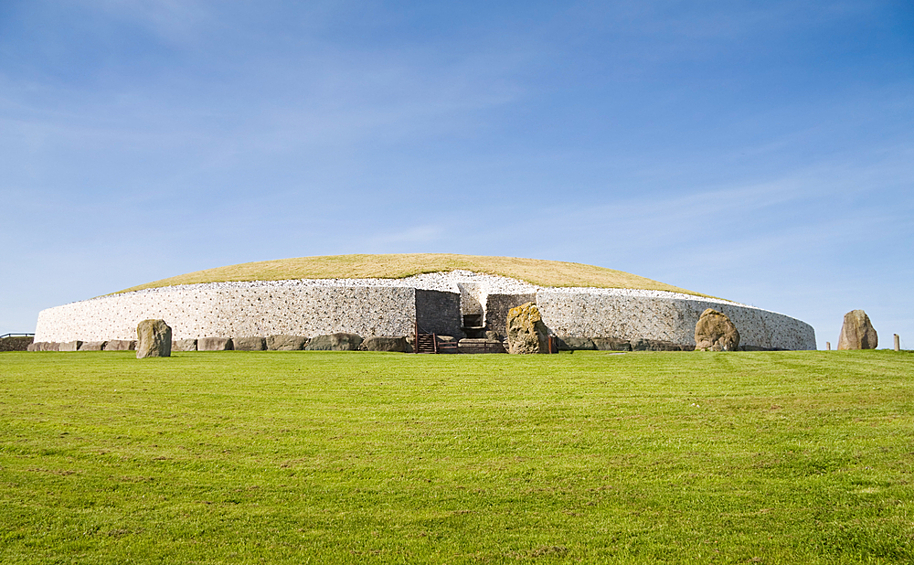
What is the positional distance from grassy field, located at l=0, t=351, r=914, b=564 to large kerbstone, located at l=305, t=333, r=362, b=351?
12.6 meters

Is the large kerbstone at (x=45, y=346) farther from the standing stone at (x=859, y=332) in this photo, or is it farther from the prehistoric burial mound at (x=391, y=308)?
the standing stone at (x=859, y=332)

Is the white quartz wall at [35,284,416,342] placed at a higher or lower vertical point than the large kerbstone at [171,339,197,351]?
higher

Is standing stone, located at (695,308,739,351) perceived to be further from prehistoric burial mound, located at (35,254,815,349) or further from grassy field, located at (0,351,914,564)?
grassy field, located at (0,351,914,564)

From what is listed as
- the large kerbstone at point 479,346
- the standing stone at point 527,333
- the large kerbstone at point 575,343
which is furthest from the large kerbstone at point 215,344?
the large kerbstone at point 575,343

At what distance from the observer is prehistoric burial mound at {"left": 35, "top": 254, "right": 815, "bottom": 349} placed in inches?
1118

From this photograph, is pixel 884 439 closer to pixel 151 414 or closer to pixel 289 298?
pixel 151 414

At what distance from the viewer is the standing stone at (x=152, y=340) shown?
68.7 feet

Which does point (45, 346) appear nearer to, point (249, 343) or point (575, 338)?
point (249, 343)

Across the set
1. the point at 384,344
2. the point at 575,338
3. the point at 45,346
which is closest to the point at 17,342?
the point at 45,346

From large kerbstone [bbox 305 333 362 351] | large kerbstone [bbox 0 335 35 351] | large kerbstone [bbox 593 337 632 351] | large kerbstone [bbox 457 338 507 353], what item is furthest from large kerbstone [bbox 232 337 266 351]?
large kerbstone [bbox 0 335 35 351]

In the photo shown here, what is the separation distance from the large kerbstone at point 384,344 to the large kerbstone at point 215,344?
18.5 ft

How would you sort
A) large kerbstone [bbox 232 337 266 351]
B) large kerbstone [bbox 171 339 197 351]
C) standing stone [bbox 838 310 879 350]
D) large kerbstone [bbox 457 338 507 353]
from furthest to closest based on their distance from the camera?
1. large kerbstone [bbox 171 339 197 351]
2. large kerbstone [bbox 457 338 507 353]
3. large kerbstone [bbox 232 337 266 351]
4. standing stone [bbox 838 310 879 350]

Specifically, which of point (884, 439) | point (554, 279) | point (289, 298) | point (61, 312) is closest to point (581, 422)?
point (884, 439)

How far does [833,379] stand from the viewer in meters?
13.3
